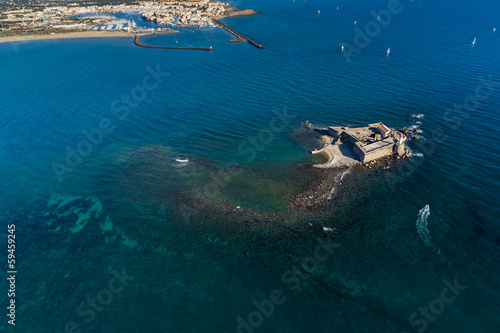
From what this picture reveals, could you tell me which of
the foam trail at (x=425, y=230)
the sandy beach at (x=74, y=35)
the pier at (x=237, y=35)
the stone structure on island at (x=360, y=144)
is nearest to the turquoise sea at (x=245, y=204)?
the foam trail at (x=425, y=230)

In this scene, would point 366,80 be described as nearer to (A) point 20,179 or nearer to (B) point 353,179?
(B) point 353,179

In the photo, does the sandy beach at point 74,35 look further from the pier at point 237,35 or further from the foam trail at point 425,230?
the foam trail at point 425,230

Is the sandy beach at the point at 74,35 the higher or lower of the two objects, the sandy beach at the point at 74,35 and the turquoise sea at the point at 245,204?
the higher

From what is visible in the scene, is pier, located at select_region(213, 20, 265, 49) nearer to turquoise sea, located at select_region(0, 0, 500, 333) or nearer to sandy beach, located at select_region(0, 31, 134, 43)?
turquoise sea, located at select_region(0, 0, 500, 333)

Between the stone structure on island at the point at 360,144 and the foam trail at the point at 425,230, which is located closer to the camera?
the foam trail at the point at 425,230

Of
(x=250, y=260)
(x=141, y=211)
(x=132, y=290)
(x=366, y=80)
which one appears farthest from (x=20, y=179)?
(x=366, y=80)

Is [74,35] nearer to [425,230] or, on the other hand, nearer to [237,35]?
[237,35]
